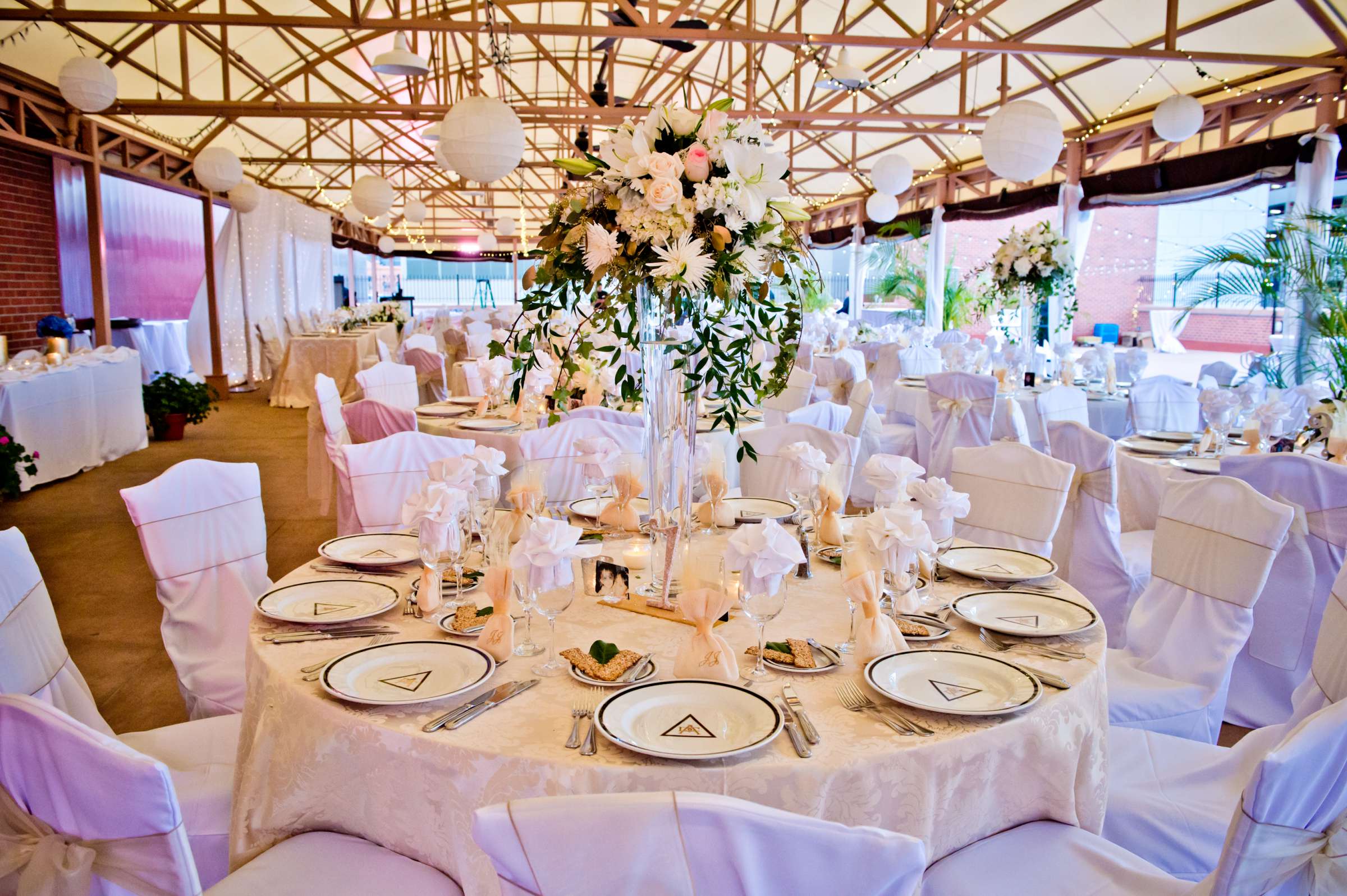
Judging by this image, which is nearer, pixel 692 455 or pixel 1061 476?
pixel 692 455

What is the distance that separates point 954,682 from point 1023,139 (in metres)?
5.23

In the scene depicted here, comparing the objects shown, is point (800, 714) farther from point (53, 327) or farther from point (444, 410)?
point (53, 327)

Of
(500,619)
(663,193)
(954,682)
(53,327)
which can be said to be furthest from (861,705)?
(53,327)

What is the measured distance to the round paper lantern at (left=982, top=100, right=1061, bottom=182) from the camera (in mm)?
6059

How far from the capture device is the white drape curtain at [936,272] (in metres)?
15.0

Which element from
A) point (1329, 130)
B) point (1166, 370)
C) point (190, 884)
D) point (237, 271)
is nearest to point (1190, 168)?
point (1329, 130)

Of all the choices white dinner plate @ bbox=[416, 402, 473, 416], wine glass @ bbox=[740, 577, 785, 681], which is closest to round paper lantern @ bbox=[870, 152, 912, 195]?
white dinner plate @ bbox=[416, 402, 473, 416]

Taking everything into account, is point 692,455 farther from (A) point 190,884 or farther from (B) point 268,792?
(A) point 190,884

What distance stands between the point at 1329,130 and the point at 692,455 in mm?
8588

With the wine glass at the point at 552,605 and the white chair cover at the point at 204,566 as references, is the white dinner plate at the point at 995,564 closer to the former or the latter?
the wine glass at the point at 552,605

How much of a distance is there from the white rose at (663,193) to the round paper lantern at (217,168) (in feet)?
33.0

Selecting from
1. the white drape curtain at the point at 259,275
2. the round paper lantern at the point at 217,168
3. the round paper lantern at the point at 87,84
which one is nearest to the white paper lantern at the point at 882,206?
the round paper lantern at the point at 217,168

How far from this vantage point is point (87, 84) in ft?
24.0

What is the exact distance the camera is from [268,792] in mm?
1699
